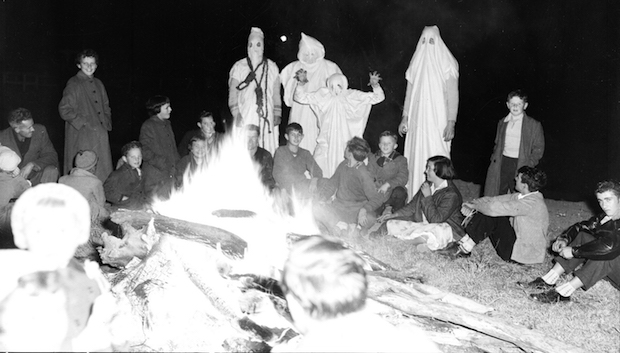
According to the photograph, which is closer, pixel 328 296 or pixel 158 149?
pixel 328 296

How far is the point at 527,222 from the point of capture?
604cm

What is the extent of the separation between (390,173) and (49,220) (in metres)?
5.81

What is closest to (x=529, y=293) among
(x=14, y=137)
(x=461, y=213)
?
(x=461, y=213)

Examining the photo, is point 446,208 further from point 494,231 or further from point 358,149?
point 358,149

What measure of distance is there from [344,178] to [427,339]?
375cm

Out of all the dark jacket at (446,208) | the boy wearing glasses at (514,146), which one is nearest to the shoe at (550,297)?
the dark jacket at (446,208)

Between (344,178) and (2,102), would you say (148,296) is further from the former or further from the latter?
(2,102)

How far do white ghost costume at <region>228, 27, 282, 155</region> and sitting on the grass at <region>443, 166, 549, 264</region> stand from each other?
341 centimetres

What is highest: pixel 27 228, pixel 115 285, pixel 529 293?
pixel 27 228

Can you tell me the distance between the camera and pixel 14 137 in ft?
23.1

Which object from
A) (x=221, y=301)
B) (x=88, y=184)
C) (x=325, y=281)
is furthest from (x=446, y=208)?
(x=325, y=281)

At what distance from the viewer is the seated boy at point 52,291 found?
196 cm

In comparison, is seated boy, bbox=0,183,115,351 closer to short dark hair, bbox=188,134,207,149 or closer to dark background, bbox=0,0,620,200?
A: short dark hair, bbox=188,134,207,149

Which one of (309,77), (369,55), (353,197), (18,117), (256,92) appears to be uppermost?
(369,55)
